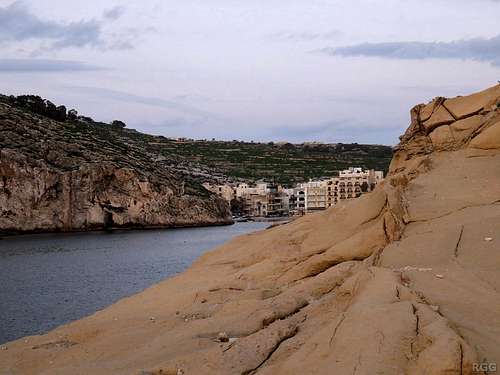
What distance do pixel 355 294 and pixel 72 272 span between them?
39957 mm

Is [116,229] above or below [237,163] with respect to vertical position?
below

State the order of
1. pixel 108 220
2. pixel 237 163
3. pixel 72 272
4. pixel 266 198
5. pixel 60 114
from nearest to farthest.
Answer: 1. pixel 72 272
2. pixel 108 220
3. pixel 60 114
4. pixel 266 198
5. pixel 237 163

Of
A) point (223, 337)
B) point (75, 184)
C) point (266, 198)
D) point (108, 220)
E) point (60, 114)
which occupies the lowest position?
point (108, 220)

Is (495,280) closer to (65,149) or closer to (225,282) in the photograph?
(225,282)

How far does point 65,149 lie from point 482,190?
291 ft

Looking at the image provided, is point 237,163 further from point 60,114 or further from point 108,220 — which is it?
point 108,220

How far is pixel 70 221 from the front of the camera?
9400 cm

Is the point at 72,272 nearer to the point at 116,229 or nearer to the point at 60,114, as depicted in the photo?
the point at 116,229

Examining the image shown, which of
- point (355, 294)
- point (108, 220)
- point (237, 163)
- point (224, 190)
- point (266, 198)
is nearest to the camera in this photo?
point (355, 294)

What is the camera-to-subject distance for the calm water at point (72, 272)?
2769cm

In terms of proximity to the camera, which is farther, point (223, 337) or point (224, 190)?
point (224, 190)

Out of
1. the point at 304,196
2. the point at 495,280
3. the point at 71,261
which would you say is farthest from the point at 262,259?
the point at 304,196

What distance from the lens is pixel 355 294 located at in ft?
28.1

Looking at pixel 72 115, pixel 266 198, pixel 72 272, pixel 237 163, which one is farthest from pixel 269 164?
pixel 72 272
